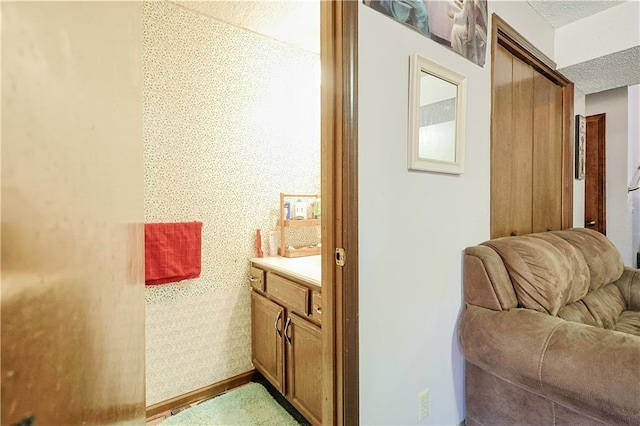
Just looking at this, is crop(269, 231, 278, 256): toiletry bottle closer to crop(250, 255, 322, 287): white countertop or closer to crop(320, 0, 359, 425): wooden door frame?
crop(250, 255, 322, 287): white countertop

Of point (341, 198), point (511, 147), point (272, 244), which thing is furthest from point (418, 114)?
point (272, 244)

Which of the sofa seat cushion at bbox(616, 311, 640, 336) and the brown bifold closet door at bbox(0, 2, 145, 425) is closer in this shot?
the brown bifold closet door at bbox(0, 2, 145, 425)

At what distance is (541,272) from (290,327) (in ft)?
4.13

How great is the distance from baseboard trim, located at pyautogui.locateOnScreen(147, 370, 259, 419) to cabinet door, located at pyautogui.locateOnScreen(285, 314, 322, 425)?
51cm

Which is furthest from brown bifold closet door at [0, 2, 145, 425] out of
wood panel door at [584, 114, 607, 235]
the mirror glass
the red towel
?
wood panel door at [584, 114, 607, 235]

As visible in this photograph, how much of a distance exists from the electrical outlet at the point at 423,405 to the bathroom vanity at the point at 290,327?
0.45 metres

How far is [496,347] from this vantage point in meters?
1.22

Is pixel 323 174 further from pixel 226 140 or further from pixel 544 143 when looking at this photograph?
pixel 544 143

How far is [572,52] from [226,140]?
101 inches

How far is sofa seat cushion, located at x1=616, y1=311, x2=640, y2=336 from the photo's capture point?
1.58 meters

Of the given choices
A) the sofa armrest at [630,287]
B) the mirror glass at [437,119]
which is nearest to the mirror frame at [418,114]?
the mirror glass at [437,119]

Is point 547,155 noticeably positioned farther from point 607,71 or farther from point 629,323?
point 629,323

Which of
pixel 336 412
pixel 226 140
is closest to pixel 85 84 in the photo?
pixel 336 412

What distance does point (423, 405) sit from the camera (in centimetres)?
126
